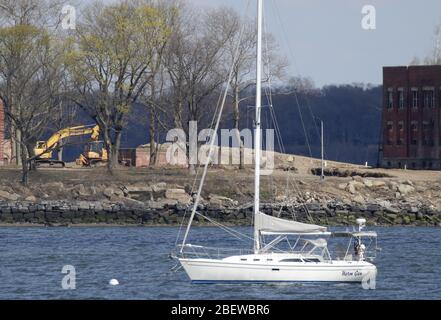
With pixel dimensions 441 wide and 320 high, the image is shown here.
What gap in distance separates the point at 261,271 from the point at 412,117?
186 ft

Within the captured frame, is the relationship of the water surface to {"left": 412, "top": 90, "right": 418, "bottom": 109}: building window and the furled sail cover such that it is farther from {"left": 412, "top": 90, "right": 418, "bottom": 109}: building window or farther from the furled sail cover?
{"left": 412, "top": 90, "right": 418, "bottom": 109}: building window

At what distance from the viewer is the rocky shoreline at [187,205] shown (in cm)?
7006

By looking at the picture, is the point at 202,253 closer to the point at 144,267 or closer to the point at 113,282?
the point at 113,282

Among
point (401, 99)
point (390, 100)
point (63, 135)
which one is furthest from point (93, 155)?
point (401, 99)

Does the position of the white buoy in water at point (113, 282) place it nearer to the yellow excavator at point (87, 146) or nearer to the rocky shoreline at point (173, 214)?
the rocky shoreline at point (173, 214)

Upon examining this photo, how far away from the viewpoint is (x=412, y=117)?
3718 inches

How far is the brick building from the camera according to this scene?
9344cm

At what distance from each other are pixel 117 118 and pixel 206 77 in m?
6.97

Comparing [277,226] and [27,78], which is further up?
[27,78]

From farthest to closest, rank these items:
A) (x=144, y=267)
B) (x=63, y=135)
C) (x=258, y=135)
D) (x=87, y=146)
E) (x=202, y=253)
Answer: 1. (x=87, y=146)
2. (x=63, y=135)
3. (x=144, y=267)
4. (x=202, y=253)
5. (x=258, y=135)

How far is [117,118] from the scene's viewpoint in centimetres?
8438

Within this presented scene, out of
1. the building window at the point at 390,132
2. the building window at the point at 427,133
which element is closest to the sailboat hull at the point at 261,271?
the building window at the point at 427,133

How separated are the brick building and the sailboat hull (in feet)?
177
